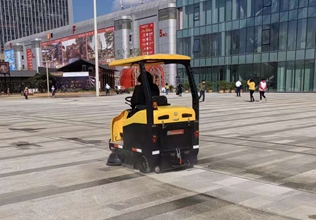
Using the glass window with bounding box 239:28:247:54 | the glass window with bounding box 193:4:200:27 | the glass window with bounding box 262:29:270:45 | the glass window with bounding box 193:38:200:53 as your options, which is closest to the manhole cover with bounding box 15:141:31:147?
the glass window with bounding box 262:29:270:45

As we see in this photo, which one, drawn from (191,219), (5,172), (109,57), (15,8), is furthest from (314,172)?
(15,8)

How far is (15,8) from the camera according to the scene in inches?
6068

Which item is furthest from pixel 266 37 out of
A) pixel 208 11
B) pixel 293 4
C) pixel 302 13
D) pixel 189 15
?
pixel 189 15

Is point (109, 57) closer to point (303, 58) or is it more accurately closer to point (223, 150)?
point (303, 58)

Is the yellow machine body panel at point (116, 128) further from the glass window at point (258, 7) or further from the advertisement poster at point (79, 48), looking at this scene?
the advertisement poster at point (79, 48)

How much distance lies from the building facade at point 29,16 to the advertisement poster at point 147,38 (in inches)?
4423

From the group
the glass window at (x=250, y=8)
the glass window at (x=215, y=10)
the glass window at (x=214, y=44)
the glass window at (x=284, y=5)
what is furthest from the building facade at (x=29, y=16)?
the glass window at (x=284, y=5)

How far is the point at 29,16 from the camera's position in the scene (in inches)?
6260

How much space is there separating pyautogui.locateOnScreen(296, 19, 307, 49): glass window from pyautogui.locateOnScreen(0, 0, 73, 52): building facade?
477ft

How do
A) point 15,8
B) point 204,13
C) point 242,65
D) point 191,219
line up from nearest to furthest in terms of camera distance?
point 191,219
point 242,65
point 204,13
point 15,8

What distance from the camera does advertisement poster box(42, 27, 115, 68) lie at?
71.6m

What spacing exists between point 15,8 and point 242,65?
141052 millimetres

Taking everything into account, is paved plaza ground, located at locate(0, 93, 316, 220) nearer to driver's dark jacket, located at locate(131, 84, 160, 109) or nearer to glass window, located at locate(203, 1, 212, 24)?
driver's dark jacket, located at locate(131, 84, 160, 109)

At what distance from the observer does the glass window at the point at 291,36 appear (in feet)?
131
